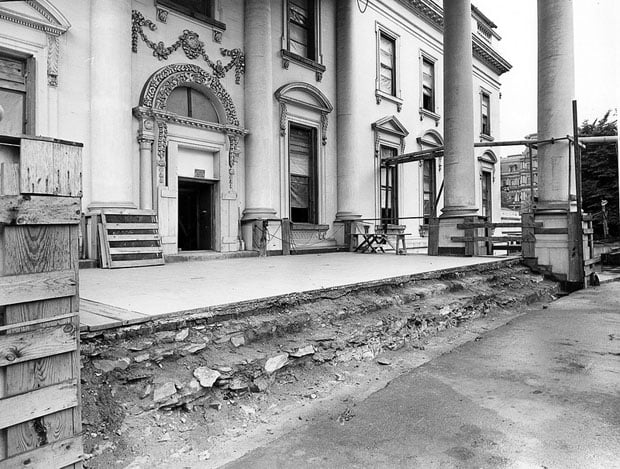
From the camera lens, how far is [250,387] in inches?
138

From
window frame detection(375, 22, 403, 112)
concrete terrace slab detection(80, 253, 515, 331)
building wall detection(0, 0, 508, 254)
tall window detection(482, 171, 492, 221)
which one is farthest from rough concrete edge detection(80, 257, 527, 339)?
tall window detection(482, 171, 492, 221)

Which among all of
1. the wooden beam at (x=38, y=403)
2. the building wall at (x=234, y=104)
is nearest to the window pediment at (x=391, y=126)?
the building wall at (x=234, y=104)

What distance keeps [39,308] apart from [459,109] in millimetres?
11578

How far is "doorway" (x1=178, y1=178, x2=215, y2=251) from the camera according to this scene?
10656 millimetres

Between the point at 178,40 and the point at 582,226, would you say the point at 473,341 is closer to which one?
the point at 582,226

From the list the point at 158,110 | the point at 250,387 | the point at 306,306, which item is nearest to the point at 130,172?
the point at 158,110

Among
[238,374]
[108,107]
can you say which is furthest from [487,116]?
[238,374]

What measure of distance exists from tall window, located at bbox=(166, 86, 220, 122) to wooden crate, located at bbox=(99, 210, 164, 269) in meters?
2.61

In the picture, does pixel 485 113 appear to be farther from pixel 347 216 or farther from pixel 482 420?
pixel 482 420

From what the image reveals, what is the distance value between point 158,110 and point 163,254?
9.78ft

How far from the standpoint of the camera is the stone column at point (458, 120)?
11.8 metres

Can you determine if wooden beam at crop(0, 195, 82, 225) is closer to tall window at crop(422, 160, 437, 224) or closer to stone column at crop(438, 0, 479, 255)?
stone column at crop(438, 0, 479, 255)

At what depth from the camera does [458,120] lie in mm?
11906

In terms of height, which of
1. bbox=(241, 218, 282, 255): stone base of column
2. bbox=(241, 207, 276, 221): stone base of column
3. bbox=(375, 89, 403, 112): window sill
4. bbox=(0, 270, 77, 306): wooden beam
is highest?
bbox=(375, 89, 403, 112): window sill
